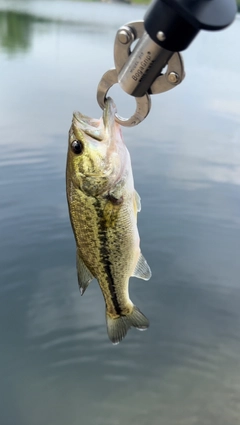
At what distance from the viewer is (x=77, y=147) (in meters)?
1.77

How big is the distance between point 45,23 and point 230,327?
25.3 m

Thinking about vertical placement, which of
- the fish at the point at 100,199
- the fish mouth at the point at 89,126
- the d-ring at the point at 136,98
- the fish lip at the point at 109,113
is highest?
the d-ring at the point at 136,98

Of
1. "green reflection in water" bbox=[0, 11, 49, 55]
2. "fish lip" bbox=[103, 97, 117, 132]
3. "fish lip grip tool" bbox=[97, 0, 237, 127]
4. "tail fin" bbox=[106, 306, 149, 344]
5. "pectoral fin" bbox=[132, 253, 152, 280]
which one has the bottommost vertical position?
"green reflection in water" bbox=[0, 11, 49, 55]

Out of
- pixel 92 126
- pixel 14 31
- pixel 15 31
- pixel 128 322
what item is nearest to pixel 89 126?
pixel 92 126

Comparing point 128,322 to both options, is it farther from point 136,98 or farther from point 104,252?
point 136,98

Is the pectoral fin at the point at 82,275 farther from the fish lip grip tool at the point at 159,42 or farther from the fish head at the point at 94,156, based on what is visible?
the fish lip grip tool at the point at 159,42

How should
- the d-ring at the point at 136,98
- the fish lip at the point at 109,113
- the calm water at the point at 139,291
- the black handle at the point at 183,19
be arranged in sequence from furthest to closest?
1. the calm water at the point at 139,291
2. the fish lip at the point at 109,113
3. the d-ring at the point at 136,98
4. the black handle at the point at 183,19

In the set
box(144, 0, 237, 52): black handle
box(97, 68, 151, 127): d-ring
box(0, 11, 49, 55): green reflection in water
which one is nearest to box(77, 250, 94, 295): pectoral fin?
box(97, 68, 151, 127): d-ring

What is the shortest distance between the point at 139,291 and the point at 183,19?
430 cm

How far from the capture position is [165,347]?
4.40 meters

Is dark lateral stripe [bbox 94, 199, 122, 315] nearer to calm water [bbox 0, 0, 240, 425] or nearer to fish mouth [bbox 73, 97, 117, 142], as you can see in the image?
fish mouth [bbox 73, 97, 117, 142]

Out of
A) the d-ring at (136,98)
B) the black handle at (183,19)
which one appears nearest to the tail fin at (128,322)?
the d-ring at (136,98)

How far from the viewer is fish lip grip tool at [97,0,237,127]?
2.84 ft

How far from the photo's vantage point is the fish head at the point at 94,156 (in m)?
1.73
